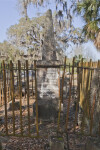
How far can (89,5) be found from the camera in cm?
825

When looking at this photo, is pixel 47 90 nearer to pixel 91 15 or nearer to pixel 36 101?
pixel 36 101

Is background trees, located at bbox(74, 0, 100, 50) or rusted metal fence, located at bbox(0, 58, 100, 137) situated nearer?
rusted metal fence, located at bbox(0, 58, 100, 137)

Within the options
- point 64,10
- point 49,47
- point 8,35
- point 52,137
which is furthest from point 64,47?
point 52,137

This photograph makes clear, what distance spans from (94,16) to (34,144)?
7.88 m

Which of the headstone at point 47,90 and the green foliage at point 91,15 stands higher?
the green foliage at point 91,15

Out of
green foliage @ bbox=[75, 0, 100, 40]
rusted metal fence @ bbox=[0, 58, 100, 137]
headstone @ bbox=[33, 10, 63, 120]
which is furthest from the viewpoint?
green foliage @ bbox=[75, 0, 100, 40]

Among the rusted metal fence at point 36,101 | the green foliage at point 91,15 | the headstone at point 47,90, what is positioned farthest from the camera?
the green foliage at point 91,15

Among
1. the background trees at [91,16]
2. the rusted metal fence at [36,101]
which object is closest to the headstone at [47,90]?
the rusted metal fence at [36,101]

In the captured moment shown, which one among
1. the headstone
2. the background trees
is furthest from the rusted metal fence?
the background trees

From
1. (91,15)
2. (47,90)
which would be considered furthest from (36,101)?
(91,15)

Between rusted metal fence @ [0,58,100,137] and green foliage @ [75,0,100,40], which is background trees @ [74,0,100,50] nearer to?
green foliage @ [75,0,100,40]

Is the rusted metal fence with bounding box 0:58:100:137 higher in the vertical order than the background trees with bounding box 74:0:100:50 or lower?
lower

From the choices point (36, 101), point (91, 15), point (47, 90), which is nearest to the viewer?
point (36, 101)

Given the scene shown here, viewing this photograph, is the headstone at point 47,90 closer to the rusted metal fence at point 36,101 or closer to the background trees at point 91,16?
the rusted metal fence at point 36,101
